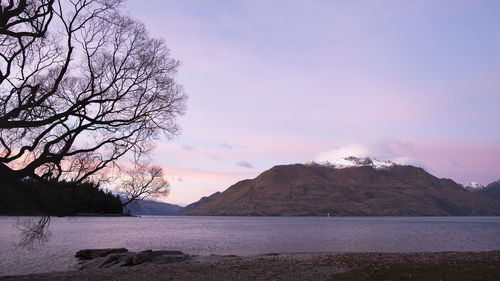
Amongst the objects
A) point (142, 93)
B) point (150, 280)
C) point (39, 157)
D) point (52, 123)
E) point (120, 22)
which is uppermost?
point (120, 22)

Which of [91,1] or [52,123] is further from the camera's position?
[91,1]

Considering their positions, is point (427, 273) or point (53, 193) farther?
point (427, 273)

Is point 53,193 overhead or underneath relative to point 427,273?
overhead

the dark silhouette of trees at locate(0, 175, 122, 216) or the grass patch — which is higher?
the dark silhouette of trees at locate(0, 175, 122, 216)

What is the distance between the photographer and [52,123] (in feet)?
46.6

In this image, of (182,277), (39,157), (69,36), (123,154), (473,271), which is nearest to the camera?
(39,157)

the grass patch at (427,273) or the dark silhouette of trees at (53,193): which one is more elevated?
the dark silhouette of trees at (53,193)

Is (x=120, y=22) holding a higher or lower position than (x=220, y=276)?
higher

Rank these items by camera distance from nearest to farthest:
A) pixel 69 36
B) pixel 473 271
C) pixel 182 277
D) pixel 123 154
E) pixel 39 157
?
pixel 39 157, pixel 69 36, pixel 123 154, pixel 473 271, pixel 182 277

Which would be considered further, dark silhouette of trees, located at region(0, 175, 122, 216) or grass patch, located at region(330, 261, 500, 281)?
grass patch, located at region(330, 261, 500, 281)

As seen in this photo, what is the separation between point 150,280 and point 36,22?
12.5 m

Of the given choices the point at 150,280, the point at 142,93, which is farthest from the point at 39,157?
the point at 150,280

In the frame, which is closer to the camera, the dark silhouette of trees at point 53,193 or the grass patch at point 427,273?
the dark silhouette of trees at point 53,193

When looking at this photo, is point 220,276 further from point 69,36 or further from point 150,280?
point 69,36
